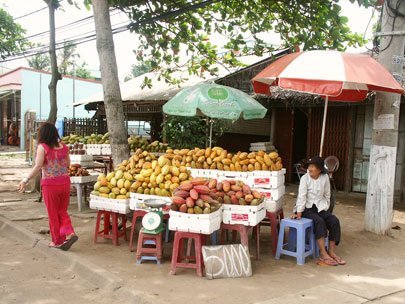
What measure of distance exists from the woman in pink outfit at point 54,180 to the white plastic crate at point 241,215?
2104 millimetres

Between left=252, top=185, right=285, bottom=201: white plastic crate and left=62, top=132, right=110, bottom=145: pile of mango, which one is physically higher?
left=62, top=132, right=110, bottom=145: pile of mango

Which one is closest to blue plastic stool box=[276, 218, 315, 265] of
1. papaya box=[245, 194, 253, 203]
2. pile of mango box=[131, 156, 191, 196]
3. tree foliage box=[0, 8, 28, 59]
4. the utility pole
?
papaya box=[245, 194, 253, 203]

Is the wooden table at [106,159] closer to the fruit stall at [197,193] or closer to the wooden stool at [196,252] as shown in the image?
the fruit stall at [197,193]

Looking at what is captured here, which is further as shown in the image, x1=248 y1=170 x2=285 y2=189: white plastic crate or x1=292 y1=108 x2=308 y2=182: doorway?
x1=292 y1=108 x2=308 y2=182: doorway

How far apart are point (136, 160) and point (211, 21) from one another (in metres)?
6.10

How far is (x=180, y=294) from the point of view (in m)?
4.20

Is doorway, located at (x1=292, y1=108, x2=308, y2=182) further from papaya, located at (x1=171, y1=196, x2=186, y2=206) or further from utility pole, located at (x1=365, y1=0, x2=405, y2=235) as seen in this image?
papaya, located at (x1=171, y1=196, x2=186, y2=206)

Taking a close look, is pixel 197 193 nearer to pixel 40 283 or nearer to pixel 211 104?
pixel 40 283

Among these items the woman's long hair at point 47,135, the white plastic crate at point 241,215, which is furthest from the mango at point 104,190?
the white plastic crate at point 241,215

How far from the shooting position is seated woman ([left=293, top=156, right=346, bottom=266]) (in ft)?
17.3

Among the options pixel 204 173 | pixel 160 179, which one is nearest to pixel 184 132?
pixel 204 173

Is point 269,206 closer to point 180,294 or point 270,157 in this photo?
point 270,157

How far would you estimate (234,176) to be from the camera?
5.85m

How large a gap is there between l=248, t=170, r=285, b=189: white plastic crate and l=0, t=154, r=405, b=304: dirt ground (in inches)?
36.5
